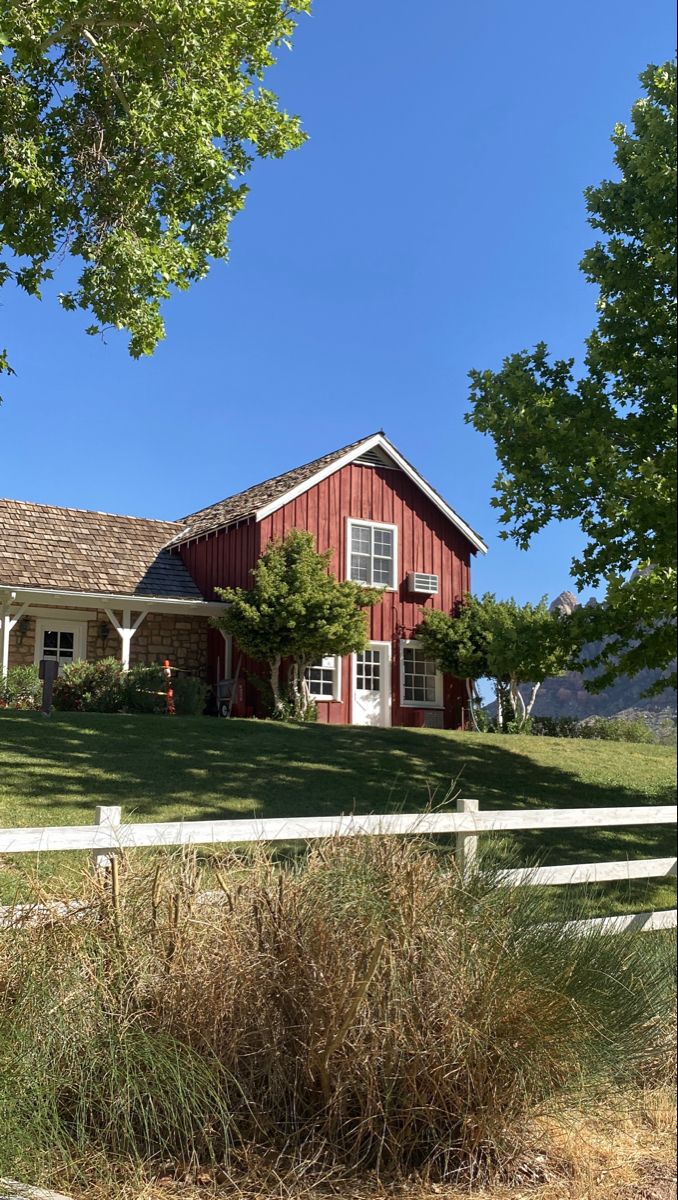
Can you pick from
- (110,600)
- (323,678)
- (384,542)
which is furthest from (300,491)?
(110,600)

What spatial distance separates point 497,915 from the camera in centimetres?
400

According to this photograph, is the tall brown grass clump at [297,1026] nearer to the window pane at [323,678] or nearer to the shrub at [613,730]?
the window pane at [323,678]

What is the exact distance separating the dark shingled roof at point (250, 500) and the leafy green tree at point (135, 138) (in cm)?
747

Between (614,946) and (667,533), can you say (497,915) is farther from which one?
(667,533)

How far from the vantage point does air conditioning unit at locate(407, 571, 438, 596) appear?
2072 cm

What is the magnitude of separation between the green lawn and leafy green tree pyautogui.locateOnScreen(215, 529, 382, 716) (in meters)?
A: 2.12

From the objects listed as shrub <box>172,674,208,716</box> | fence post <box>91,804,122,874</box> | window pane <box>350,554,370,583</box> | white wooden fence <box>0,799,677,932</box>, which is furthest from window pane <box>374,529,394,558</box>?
fence post <box>91,804,122,874</box>

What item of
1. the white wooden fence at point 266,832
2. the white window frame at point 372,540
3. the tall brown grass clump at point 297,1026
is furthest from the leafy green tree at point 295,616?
the tall brown grass clump at point 297,1026

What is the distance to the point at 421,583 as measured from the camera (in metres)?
20.8

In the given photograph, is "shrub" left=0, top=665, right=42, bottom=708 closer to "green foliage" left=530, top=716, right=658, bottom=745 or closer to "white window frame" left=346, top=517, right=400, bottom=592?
"white window frame" left=346, top=517, right=400, bottom=592

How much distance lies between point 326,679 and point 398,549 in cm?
345

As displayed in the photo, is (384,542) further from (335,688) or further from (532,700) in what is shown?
(532,700)

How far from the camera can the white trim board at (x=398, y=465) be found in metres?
19.2

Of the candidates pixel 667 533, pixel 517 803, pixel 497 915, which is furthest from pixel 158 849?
pixel 517 803
